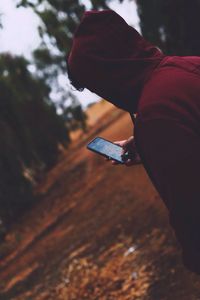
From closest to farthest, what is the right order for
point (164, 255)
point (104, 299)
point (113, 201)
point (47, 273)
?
1. point (104, 299)
2. point (164, 255)
3. point (47, 273)
4. point (113, 201)

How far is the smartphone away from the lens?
308 centimetres

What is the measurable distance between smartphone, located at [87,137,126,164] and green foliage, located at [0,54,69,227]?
1786cm

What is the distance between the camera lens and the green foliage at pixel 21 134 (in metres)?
21.8

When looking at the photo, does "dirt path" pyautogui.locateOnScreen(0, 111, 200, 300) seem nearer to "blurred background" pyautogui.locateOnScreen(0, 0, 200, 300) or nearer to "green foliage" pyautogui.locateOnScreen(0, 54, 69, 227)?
"blurred background" pyautogui.locateOnScreen(0, 0, 200, 300)

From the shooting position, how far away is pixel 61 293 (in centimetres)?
799

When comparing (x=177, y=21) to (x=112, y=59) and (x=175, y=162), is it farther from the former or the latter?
(x=175, y=162)

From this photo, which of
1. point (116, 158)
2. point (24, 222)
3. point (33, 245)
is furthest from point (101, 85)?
point (24, 222)

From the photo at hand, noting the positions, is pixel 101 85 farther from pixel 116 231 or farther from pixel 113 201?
pixel 113 201

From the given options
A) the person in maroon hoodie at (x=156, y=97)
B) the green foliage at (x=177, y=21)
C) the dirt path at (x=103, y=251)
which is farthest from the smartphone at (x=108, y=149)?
the green foliage at (x=177, y=21)

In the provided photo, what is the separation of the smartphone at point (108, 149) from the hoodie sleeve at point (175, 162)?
2.90 ft

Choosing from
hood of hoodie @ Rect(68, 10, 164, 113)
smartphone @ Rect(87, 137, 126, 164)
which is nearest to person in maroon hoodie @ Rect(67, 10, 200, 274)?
hood of hoodie @ Rect(68, 10, 164, 113)

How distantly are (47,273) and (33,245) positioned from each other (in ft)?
13.6

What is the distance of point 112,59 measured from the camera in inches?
87.7

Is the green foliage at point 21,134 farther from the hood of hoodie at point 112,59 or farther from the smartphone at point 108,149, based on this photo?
the hood of hoodie at point 112,59
